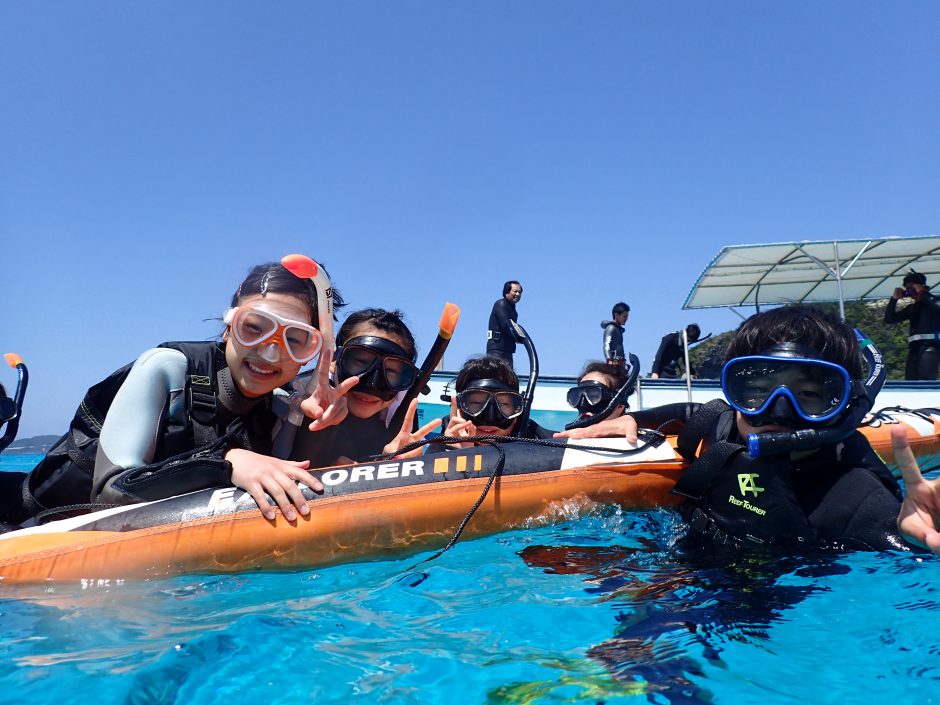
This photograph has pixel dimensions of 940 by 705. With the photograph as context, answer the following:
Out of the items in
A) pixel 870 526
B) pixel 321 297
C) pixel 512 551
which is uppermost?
pixel 321 297

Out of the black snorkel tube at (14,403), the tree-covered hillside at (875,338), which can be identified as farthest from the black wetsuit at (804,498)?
the tree-covered hillside at (875,338)

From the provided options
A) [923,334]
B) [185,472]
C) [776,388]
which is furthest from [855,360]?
[923,334]

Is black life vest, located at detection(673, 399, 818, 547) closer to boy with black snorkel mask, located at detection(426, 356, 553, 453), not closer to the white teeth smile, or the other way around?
boy with black snorkel mask, located at detection(426, 356, 553, 453)

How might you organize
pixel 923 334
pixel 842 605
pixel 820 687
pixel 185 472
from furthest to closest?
pixel 923 334 → pixel 185 472 → pixel 842 605 → pixel 820 687

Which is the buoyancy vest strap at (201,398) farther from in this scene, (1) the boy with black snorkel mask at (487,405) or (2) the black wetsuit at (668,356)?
(2) the black wetsuit at (668,356)

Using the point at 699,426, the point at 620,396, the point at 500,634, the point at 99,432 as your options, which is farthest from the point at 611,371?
the point at 99,432

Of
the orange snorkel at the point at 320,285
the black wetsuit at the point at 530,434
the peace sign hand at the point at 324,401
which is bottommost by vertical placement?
the black wetsuit at the point at 530,434

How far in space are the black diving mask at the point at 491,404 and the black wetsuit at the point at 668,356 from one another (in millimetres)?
7248

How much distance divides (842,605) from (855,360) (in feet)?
2.93

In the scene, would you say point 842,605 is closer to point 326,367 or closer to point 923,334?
point 326,367

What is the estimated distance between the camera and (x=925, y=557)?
6.50 ft

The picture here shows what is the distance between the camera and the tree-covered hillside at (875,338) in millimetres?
14922

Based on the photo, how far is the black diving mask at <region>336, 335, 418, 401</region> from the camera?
308cm

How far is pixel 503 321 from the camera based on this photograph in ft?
27.4
